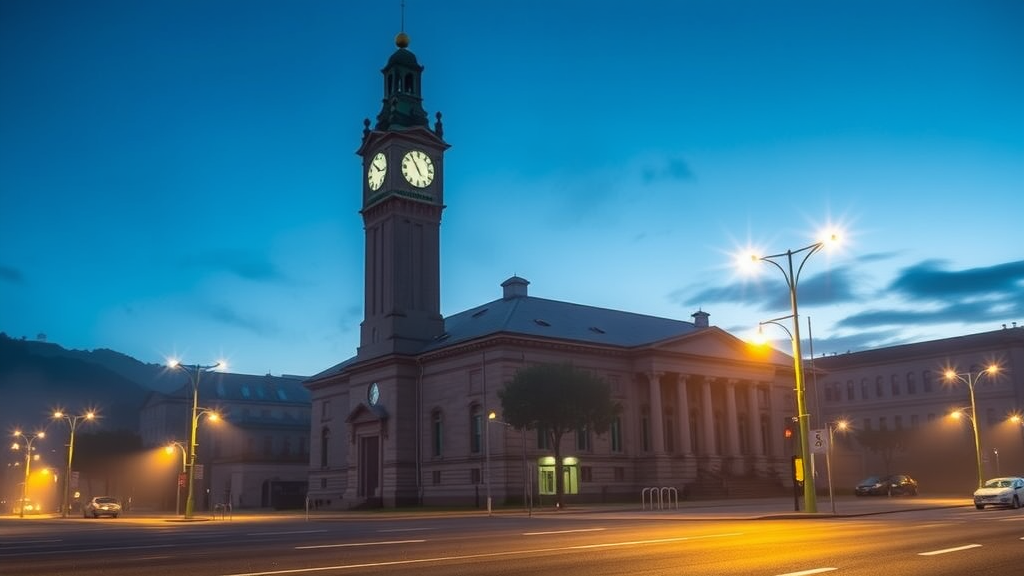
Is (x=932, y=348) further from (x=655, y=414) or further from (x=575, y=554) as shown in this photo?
(x=575, y=554)

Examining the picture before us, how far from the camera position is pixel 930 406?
351ft

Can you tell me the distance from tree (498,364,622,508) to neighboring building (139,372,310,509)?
131 feet

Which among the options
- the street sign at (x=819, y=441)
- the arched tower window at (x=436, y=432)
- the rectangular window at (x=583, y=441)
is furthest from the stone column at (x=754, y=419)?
the street sign at (x=819, y=441)

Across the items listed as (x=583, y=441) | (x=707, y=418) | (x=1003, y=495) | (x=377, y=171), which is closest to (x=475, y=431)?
(x=583, y=441)

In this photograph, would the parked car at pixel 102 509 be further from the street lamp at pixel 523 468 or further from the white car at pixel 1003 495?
the white car at pixel 1003 495

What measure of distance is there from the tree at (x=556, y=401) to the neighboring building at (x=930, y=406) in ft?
139

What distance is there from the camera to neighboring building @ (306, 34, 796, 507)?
67.9 metres

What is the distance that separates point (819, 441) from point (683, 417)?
37.8 m

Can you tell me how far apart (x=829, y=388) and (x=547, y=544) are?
108439 millimetres

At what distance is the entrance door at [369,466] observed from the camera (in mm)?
74625

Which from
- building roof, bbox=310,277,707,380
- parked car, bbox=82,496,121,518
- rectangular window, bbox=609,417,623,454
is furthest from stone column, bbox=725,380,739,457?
parked car, bbox=82,496,121,518

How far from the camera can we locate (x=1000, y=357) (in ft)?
329

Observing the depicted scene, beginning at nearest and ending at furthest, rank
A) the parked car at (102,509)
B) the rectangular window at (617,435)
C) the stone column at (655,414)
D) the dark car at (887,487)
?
the dark car at (887,487) < the parked car at (102,509) < the stone column at (655,414) < the rectangular window at (617,435)

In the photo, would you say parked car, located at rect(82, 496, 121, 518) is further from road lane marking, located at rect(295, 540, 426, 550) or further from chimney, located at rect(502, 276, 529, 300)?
road lane marking, located at rect(295, 540, 426, 550)
